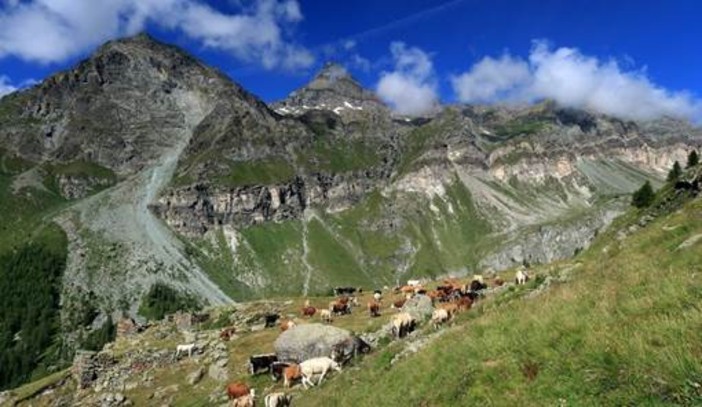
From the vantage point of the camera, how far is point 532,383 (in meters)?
13.9

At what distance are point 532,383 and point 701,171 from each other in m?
41.8

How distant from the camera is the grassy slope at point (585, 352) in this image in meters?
11.0

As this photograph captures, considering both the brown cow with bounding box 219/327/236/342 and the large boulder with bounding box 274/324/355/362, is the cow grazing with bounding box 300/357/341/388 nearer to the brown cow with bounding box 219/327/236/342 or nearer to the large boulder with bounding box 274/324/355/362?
the large boulder with bounding box 274/324/355/362

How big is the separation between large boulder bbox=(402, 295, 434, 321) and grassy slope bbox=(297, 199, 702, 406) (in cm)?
2233

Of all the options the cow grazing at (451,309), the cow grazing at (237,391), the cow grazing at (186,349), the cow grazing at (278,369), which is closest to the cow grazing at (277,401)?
the cow grazing at (237,391)

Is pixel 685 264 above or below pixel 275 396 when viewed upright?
above

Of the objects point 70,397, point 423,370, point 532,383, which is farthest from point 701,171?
point 70,397

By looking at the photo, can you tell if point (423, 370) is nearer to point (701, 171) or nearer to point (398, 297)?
point (701, 171)

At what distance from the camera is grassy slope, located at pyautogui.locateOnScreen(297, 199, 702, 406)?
1103 centimetres

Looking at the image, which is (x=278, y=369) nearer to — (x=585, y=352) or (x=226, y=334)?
(x=226, y=334)

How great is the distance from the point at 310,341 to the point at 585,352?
102ft

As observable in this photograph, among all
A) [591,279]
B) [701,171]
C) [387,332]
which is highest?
[701,171]

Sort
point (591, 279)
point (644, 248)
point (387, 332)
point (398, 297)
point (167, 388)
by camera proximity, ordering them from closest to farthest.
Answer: point (591, 279), point (644, 248), point (387, 332), point (167, 388), point (398, 297)

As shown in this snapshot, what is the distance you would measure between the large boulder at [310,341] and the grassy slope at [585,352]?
17.5 metres
